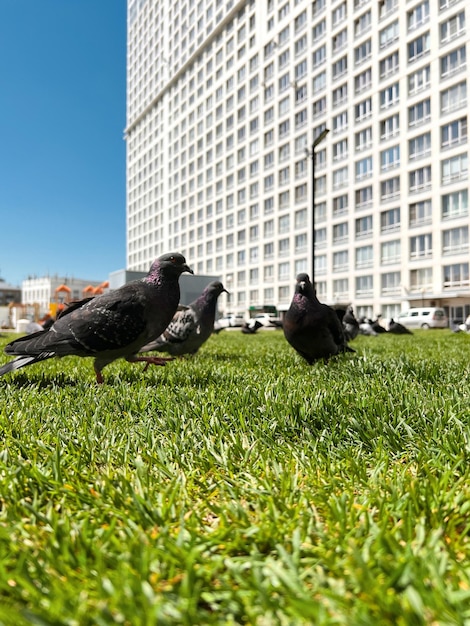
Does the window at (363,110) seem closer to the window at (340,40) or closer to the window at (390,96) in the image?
the window at (390,96)

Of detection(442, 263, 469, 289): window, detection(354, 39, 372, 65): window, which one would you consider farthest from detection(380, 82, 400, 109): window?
detection(442, 263, 469, 289): window

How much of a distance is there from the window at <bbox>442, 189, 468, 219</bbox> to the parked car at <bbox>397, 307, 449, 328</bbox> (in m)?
9.85

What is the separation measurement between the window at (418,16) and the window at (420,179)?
44.0ft

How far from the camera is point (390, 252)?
1594 inches

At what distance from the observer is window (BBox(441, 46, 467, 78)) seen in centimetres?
3453

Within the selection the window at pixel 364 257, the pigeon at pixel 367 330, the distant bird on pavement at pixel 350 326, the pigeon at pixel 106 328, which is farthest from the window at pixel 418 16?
the pigeon at pixel 106 328

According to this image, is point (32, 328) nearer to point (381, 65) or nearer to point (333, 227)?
point (333, 227)

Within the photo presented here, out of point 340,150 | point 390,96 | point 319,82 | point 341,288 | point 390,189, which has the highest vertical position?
point 319,82

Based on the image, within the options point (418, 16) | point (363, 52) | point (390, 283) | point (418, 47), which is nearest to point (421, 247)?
point (390, 283)

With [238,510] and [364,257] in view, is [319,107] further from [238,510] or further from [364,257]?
[238,510]

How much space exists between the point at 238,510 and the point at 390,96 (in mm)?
47634

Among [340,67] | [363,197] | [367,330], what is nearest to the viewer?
[367,330]

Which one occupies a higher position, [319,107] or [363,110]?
[319,107]

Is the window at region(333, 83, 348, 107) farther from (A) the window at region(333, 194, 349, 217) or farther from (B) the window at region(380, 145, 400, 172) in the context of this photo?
(A) the window at region(333, 194, 349, 217)
